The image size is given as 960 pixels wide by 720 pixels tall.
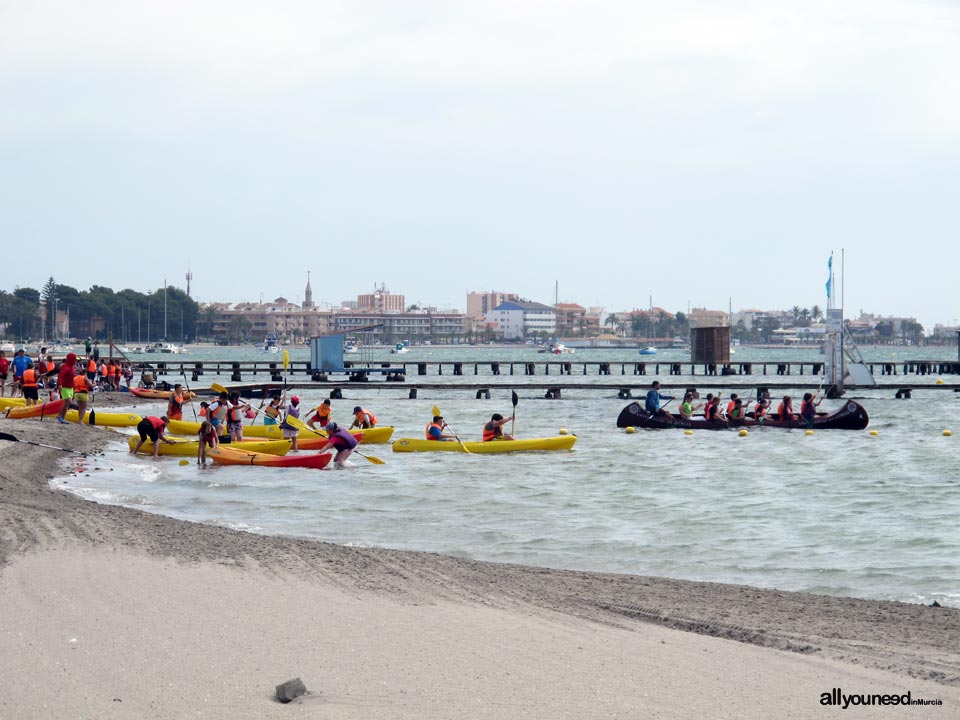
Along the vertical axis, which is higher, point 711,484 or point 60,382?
point 60,382

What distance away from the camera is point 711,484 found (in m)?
21.9

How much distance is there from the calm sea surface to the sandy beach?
6.64ft

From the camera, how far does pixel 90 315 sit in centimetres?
18062

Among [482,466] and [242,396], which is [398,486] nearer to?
[482,466]

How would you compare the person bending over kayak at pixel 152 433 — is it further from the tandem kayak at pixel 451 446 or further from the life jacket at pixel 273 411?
the tandem kayak at pixel 451 446

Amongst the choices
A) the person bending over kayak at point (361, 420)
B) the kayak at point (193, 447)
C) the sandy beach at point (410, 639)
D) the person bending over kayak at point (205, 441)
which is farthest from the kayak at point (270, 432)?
the sandy beach at point (410, 639)

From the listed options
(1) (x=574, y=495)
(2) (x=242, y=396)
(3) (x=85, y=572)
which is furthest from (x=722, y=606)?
(2) (x=242, y=396)

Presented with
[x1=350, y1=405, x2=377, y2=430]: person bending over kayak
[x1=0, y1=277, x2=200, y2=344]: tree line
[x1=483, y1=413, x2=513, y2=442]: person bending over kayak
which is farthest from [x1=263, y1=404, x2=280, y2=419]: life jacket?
[x1=0, y1=277, x2=200, y2=344]: tree line

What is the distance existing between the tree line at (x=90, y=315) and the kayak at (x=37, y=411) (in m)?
151

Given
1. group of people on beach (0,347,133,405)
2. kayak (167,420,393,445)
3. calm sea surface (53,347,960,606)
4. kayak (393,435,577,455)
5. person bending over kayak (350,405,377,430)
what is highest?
group of people on beach (0,347,133,405)

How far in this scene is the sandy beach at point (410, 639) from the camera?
6.80 metres

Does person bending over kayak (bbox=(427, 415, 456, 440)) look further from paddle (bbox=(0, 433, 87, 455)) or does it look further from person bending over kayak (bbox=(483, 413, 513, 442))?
paddle (bbox=(0, 433, 87, 455))

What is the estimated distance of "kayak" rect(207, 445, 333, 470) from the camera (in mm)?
21922

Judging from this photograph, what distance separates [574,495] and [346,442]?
17.3 feet
